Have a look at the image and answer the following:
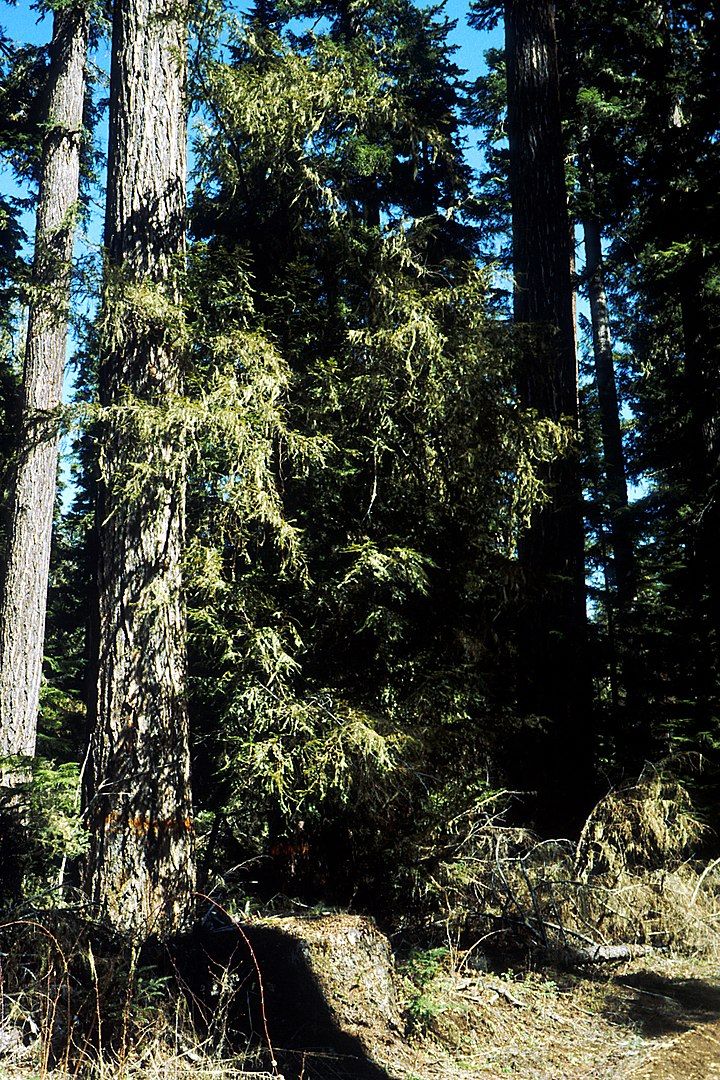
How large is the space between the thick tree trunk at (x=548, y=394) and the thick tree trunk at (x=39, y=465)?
5310 mm

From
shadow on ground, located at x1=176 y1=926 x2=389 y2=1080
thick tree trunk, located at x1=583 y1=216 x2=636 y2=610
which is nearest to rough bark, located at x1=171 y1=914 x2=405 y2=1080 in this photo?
shadow on ground, located at x1=176 y1=926 x2=389 y2=1080

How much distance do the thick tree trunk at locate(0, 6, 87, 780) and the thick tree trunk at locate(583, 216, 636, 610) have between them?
7708mm

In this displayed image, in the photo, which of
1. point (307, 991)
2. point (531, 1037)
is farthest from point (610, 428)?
point (307, 991)

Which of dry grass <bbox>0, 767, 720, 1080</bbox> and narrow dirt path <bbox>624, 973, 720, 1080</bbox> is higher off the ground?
dry grass <bbox>0, 767, 720, 1080</bbox>

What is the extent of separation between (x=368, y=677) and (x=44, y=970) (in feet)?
8.41

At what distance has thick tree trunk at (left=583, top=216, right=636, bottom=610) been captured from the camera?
1365 cm

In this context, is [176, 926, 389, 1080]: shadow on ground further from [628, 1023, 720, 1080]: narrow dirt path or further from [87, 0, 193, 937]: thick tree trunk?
[628, 1023, 720, 1080]: narrow dirt path

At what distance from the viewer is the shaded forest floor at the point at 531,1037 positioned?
179 inches

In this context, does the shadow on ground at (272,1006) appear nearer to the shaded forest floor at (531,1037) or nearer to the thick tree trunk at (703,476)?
the shaded forest floor at (531,1037)

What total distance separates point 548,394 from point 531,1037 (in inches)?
205

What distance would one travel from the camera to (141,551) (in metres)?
5.95

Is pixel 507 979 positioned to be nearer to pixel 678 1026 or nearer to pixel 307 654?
pixel 678 1026

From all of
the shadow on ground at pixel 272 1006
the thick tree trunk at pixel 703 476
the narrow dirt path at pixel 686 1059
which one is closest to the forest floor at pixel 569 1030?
the narrow dirt path at pixel 686 1059

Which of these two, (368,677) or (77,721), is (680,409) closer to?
(368,677)
